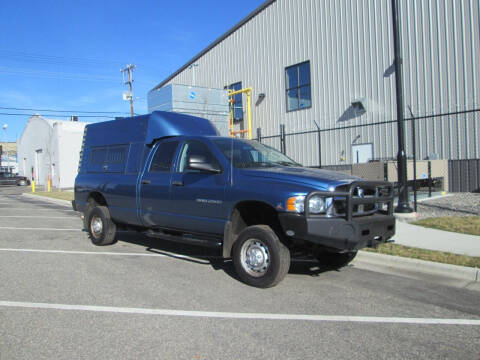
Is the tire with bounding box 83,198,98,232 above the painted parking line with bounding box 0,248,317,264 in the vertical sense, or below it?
above

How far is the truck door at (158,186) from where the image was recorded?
635 cm

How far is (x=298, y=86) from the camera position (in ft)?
68.8

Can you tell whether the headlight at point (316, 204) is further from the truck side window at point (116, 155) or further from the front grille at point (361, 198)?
the truck side window at point (116, 155)

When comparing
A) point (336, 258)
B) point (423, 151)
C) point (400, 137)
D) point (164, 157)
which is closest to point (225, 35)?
point (423, 151)

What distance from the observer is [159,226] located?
260 inches

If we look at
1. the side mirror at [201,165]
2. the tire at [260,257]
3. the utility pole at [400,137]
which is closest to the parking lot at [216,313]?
the tire at [260,257]

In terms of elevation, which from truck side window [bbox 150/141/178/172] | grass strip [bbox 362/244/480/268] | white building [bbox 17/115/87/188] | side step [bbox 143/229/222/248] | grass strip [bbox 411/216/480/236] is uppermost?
white building [bbox 17/115/87/188]

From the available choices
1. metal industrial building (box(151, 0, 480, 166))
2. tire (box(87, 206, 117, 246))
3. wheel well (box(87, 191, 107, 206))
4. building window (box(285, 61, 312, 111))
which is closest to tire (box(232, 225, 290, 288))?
tire (box(87, 206, 117, 246))

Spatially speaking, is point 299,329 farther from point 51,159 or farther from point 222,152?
point 51,159

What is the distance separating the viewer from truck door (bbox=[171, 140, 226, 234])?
18.2 feet

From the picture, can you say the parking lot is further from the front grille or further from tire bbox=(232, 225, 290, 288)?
the front grille

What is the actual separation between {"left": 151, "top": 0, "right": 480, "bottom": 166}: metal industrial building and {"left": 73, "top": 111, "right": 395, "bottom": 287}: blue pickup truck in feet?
19.3

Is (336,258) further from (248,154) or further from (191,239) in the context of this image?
(191,239)

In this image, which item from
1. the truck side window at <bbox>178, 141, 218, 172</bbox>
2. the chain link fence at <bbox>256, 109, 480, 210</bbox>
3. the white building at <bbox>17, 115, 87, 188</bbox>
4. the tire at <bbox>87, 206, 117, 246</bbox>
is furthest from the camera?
the white building at <bbox>17, 115, 87, 188</bbox>
